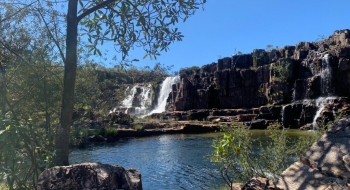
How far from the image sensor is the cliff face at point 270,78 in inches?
1476

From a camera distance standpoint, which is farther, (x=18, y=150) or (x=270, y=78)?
(x=270, y=78)

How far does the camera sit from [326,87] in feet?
124

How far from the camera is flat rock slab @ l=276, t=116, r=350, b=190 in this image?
3492 millimetres

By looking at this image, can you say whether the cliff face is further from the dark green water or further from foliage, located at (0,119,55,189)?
foliage, located at (0,119,55,189)

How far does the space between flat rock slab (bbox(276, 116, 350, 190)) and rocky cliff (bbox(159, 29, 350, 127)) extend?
100 ft

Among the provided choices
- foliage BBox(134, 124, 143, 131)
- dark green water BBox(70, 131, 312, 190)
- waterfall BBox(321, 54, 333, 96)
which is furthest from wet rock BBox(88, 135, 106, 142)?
waterfall BBox(321, 54, 333, 96)

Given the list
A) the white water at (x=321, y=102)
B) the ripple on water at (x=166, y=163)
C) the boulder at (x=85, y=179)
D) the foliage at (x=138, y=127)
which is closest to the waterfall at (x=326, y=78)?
the white water at (x=321, y=102)

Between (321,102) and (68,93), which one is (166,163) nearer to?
(68,93)

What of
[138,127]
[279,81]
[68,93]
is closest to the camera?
[68,93]

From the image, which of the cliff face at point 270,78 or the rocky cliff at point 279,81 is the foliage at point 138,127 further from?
the cliff face at point 270,78

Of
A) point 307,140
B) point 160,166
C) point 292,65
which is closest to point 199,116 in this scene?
point 292,65

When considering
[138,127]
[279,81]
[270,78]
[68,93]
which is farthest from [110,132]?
[68,93]

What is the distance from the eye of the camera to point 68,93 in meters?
4.13

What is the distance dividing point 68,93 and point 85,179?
3.78ft
